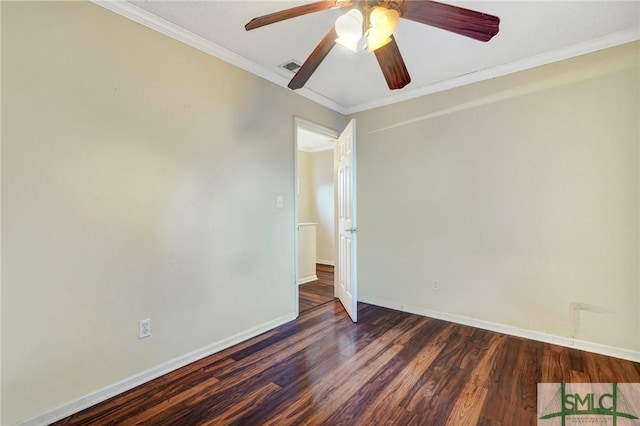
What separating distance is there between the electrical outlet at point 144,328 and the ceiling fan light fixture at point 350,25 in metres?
2.14

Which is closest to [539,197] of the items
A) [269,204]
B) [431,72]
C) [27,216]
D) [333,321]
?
[431,72]

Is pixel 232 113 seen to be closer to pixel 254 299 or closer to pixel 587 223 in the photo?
pixel 254 299

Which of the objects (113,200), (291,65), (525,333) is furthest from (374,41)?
(525,333)

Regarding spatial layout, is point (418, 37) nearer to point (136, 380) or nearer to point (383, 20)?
point (383, 20)

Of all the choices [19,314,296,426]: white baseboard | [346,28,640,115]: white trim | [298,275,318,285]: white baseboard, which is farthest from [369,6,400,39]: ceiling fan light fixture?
[298,275,318,285]: white baseboard

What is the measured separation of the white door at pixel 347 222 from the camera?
118 inches

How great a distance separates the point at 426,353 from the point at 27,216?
280 centimetres

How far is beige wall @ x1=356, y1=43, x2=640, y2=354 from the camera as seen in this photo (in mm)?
2312

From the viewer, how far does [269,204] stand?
9.55 ft

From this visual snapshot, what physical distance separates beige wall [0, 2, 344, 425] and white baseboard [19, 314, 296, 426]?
0.12ft

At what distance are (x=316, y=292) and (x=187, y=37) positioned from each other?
→ 327cm

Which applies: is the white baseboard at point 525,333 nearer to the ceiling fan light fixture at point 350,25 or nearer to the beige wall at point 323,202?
the beige wall at point 323,202

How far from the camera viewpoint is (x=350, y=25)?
133cm

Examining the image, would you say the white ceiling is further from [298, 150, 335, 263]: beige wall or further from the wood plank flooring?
[298, 150, 335, 263]: beige wall
